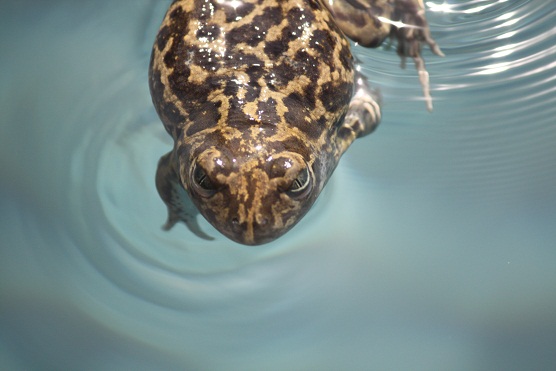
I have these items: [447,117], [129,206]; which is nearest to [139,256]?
[129,206]

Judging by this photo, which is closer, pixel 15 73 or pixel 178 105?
pixel 178 105

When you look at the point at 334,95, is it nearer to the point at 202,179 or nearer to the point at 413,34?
the point at 202,179

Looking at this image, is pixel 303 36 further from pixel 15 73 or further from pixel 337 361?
pixel 15 73

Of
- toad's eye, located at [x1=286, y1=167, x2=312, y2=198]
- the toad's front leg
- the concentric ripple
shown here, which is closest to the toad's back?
toad's eye, located at [x1=286, y1=167, x2=312, y2=198]

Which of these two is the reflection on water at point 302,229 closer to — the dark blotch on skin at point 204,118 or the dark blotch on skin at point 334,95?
the dark blotch on skin at point 334,95

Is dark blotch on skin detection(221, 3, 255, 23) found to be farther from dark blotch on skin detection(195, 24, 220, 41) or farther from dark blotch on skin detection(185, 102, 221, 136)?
dark blotch on skin detection(185, 102, 221, 136)
